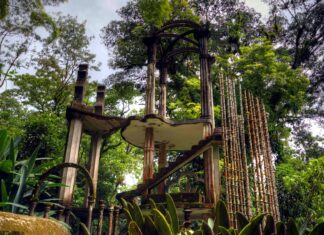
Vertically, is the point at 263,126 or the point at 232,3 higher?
the point at 232,3

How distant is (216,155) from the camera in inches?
379

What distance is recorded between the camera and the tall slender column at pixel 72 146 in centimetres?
872

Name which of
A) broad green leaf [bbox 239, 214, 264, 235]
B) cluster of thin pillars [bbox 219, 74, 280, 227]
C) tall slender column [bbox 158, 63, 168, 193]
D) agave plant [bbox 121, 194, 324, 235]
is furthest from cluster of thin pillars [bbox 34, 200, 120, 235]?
tall slender column [bbox 158, 63, 168, 193]

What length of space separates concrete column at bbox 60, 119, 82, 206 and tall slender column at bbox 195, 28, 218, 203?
368 cm

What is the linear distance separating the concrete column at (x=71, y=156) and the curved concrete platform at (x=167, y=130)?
1.54 meters

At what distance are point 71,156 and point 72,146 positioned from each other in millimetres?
307

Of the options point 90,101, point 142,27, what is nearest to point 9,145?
point 142,27

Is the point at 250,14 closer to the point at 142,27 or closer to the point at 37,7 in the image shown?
the point at 142,27

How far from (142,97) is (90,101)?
3.76 m

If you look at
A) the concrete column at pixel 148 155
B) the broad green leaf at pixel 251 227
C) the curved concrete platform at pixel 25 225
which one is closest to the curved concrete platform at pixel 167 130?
the concrete column at pixel 148 155

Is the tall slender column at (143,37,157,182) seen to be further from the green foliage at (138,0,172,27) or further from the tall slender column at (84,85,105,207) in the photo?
the green foliage at (138,0,172,27)

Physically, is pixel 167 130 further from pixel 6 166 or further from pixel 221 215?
pixel 221 215

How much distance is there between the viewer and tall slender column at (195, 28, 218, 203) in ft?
30.0

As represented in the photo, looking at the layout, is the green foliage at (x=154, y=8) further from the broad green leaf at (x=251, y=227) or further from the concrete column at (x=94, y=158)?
the broad green leaf at (x=251, y=227)
